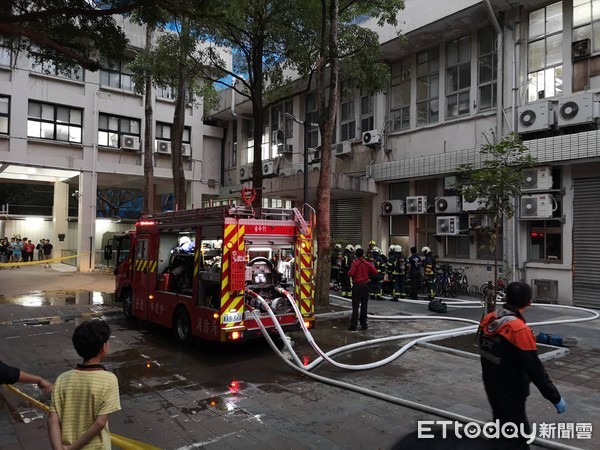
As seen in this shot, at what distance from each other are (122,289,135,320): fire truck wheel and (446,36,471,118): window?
1203 centimetres

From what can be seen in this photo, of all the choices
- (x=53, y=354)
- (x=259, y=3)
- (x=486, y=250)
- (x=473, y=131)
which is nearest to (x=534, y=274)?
(x=486, y=250)

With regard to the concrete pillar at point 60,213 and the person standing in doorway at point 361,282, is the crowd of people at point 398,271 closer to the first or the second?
the person standing in doorway at point 361,282

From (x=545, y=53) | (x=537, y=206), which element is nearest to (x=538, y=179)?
(x=537, y=206)

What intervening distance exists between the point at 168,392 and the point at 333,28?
31.9 ft

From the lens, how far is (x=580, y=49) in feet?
42.1

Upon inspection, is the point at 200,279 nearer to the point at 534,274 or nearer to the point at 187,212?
the point at 187,212

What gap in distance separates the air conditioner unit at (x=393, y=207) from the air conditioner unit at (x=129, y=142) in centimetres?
1354

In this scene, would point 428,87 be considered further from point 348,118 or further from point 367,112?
point 348,118

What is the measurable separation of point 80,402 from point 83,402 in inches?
0.7

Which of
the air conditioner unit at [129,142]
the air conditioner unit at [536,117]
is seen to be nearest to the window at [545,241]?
the air conditioner unit at [536,117]

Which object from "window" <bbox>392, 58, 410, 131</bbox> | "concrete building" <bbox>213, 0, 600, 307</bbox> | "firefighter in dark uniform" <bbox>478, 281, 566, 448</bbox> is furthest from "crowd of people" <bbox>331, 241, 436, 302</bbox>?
"firefighter in dark uniform" <bbox>478, 281, 566, 448</bbox>

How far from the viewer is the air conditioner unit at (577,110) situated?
1210cm

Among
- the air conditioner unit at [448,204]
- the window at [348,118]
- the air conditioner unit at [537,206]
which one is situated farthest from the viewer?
the window at [348,118]

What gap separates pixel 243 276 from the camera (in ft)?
24.6
